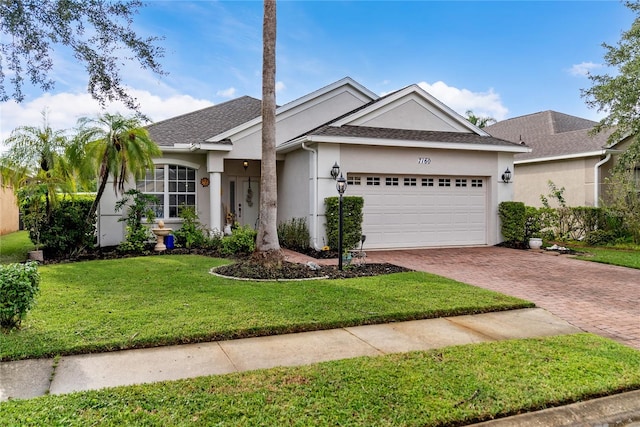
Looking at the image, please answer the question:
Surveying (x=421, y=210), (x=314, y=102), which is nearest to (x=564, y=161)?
(x=421, y=210)

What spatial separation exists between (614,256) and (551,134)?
377 inches

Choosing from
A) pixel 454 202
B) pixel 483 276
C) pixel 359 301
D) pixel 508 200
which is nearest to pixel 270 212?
pixel 359 301

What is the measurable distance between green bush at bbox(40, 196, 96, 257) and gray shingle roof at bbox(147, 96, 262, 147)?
3.07 meters

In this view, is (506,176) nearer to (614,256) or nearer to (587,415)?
(614,256)

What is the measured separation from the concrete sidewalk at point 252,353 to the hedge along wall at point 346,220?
610 centimetres

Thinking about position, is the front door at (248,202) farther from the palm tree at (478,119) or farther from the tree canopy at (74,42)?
the palm tree at (478,119)

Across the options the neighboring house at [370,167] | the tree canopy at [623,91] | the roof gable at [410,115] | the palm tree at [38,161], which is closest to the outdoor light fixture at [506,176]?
the neighboring house at [370,167]

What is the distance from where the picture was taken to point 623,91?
14.1 meters

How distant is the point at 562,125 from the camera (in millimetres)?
20438

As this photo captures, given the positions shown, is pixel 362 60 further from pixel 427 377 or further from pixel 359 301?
pixel 427 377

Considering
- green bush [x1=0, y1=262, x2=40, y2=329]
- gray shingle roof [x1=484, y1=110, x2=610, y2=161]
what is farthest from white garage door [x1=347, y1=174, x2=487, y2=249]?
green bush [x1=0, y1=262, x2=40, y2=329]

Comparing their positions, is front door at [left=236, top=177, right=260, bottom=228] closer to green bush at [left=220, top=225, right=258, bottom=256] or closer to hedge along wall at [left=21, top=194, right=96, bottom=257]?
green bush at [left=220, top=225, right=258, bottom=256]

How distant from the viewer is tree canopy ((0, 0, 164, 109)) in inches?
231

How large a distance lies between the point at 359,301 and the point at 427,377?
2615 millimetres
